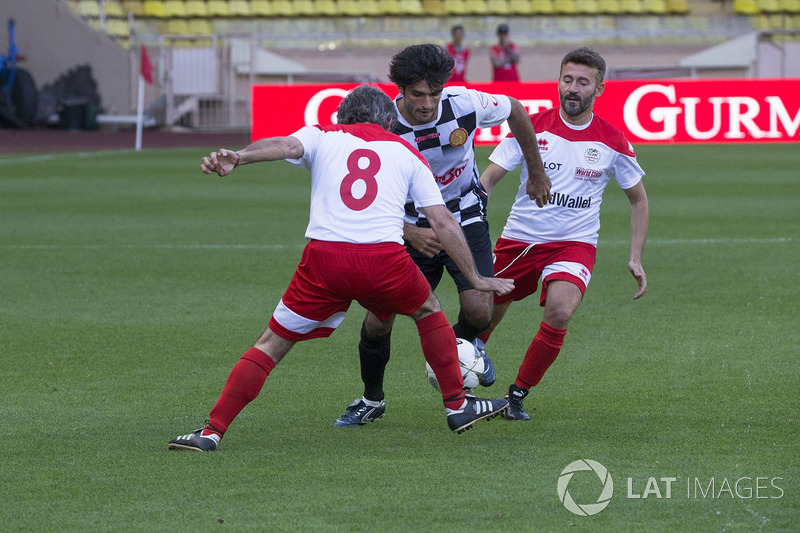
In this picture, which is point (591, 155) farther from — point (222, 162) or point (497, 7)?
point (497, 7)

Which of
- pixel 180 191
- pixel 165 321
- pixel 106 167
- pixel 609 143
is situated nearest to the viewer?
pixel 609 143

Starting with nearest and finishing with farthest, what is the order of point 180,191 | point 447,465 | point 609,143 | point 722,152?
point 447,465 < point 609,143 < point 180,191 < point 722,152

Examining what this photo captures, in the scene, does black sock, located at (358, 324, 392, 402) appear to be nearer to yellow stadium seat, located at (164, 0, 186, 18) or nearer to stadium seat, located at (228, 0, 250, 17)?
stadium seat, located at (228, 0, 250, 17)

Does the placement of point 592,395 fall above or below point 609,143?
below

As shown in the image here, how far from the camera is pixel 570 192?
17.1 ft

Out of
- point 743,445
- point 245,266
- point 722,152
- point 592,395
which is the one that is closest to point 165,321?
point 245,266

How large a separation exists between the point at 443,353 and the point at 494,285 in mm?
346

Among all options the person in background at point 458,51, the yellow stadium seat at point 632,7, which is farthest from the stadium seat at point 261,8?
the person in background at point 458,51

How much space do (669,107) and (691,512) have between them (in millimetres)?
15959

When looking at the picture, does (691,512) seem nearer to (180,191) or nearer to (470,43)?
(180,191)

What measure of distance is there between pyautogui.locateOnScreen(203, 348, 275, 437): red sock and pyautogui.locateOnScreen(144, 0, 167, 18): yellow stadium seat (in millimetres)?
26966

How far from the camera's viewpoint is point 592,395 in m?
5.27

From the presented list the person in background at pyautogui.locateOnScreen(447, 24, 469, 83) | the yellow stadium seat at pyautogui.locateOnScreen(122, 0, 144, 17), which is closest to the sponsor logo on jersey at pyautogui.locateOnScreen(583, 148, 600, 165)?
the person in background at pyautogui.locateOnScreen(447, 24, 469, 83)

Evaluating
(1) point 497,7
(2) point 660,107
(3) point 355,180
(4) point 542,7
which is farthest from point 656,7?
(3) point 355,180
